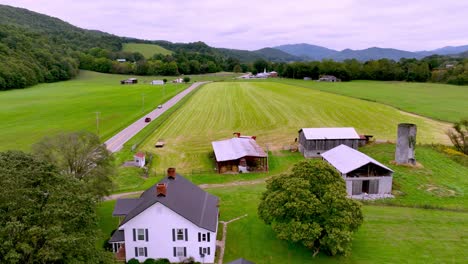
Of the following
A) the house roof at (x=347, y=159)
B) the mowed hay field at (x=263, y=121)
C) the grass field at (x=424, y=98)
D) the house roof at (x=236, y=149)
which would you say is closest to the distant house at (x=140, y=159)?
the mowed hay field at (x=263, y=121)

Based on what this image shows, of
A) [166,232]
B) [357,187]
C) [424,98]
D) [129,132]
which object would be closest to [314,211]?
[166,232]

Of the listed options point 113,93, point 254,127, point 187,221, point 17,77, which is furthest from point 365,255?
point 17,77

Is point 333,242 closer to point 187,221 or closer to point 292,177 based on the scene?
point 292,177

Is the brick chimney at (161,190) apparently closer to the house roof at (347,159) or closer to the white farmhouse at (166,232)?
the white farmhouse at (166,232)

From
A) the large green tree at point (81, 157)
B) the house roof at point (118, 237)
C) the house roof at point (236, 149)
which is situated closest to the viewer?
the house roof at point (118, 237)

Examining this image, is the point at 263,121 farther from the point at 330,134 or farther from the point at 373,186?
the point at 373,186

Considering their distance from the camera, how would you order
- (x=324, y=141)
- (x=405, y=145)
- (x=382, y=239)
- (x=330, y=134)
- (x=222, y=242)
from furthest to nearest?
(x=330, y=134), (x=324, y=141), (x=405, y=145), (x=382, y=239), (x=222, y=242)
